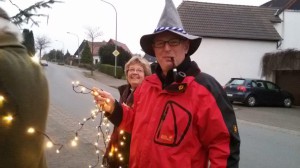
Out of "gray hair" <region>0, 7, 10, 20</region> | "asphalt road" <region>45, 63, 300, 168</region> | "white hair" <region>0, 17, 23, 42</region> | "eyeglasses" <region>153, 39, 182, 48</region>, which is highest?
"gray hair" <region>0, 7, 10, 20</region>

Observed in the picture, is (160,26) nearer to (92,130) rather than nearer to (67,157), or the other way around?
(67,157)

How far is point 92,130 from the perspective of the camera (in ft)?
33.6

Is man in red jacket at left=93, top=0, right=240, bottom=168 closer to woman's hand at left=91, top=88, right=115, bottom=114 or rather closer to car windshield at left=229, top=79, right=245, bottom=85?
woman's hand at left=91, top=88, right=115, bottom=114

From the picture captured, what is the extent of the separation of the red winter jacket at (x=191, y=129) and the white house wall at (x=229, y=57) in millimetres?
27385

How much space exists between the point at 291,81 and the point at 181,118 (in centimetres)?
2392

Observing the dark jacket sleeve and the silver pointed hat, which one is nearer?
the dark jacket sleeve

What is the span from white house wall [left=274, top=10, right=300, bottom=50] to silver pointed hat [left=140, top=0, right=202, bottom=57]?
1293 inches

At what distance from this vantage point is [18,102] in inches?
60.6

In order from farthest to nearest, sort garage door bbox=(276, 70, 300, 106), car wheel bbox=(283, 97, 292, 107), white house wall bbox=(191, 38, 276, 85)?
white house wall bbox=(191, 38, 276, 85)
garage door bbox=(276, 70, 300, 106)
car wheel bbox=(283, 97, 292, 107)

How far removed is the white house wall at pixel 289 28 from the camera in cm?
3359

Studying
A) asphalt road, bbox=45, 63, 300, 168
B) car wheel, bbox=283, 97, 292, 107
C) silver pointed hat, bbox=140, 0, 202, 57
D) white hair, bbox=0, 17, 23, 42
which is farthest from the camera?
car wheel, bbox=283, 97, 292, 107

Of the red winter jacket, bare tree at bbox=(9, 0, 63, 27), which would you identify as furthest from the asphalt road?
the red winter jacket

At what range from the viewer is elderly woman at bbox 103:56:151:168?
3740mm

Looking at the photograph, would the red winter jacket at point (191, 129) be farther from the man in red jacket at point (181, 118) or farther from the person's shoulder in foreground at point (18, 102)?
the person's shoulder in foreground at point (18, 102)
